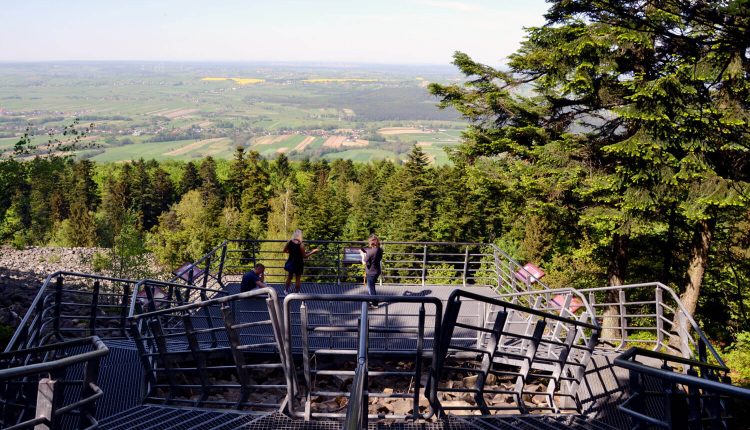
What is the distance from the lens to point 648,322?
17.4m

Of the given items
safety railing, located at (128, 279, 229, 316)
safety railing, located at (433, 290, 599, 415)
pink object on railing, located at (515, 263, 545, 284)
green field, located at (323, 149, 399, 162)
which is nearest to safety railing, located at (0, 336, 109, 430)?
safety railing, located at (128, 279, 229, 316)

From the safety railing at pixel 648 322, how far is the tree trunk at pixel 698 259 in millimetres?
421

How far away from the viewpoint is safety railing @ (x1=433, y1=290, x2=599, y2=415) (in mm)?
4289

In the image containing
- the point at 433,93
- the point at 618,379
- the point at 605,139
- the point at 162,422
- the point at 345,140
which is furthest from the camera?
the point at 345,140

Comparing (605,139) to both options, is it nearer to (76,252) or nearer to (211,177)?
(76,252)

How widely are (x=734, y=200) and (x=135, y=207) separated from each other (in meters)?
79.5

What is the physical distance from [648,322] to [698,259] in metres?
6.88

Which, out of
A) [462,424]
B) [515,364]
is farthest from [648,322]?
[462,424]

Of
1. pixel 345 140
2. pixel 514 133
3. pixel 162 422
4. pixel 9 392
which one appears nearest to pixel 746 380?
pixel 514 133

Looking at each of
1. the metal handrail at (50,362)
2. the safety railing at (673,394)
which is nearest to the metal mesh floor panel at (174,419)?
the metal handrail at (50,362)

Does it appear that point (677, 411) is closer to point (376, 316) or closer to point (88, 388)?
point (88, 388)

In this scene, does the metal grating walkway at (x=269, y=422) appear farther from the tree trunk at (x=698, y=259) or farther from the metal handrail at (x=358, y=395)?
Result: the tree trunk at (x=698, y=259)

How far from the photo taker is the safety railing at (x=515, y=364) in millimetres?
4289

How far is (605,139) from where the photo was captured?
1259cm
